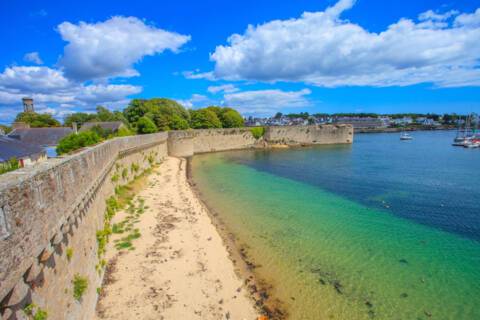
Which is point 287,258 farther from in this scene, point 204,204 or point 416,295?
point 204,204

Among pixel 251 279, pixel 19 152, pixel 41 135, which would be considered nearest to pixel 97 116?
pixel 41 135

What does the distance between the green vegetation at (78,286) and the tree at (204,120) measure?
141 ft

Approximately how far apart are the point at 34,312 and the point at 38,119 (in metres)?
57.9

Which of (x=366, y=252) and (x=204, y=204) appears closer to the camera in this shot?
(x=366, y=252)

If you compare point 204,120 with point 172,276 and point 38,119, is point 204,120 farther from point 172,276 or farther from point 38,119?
point 172,276

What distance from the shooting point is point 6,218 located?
2600mm

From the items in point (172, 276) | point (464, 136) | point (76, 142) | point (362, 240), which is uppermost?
point (76, 142)

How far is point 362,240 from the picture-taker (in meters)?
10.0

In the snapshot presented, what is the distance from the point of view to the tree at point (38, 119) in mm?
45125

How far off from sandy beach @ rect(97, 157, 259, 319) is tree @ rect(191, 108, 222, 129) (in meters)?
36.6

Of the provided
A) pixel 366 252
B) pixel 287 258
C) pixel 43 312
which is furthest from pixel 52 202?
pixel 366 252

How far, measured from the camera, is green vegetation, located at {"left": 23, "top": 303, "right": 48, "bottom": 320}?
2839 mm

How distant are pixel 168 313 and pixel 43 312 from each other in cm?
326

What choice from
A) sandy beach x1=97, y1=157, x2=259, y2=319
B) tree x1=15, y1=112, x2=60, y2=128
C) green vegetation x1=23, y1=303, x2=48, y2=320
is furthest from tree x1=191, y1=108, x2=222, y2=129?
green vegetation x1=23, y1=303, x2=48, y2=320
